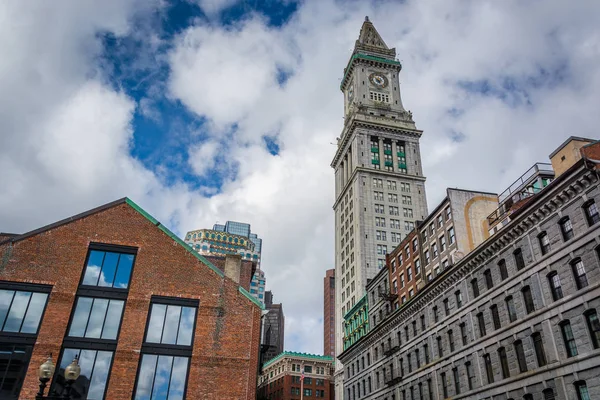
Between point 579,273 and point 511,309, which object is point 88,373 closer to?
point 511,309

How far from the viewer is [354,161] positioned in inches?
4508

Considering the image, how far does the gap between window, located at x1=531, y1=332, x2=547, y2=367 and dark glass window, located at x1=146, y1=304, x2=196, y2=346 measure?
22.9m

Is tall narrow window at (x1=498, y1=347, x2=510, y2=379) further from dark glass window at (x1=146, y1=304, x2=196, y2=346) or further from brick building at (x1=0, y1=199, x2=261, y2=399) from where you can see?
dark glass window at (x1=146, y1=304, x2=196, y2=346)

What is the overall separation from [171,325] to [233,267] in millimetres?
5999

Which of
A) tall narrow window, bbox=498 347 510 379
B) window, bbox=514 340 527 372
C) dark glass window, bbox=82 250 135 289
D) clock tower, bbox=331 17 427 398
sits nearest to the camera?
dark glass window, bbox=82 250 135 289

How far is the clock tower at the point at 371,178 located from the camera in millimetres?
98500

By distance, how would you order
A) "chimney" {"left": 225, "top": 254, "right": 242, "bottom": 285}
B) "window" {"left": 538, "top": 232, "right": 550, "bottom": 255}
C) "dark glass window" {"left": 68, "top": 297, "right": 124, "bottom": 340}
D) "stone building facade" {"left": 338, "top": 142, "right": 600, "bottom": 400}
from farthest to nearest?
"chimney" {"left": 225, "top": 254, "right": 242, "bottom": 285} < "window" {"left": 538, "top": 232, "right": 550, "bottom": 255} < "stone building facade" {"left": 338, "top": 142, "right": 600, "bottom": 400} < "dark glass window" {"left": 68, "top": 297, "right": 124, "bottom": 340}

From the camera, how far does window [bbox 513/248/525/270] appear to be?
35963mm

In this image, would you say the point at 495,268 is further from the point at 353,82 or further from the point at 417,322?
the point at 353,82

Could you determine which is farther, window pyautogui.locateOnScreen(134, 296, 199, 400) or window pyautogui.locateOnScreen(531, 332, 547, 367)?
window pyautogui.locateOnScreen(531, 332, 547, 367)

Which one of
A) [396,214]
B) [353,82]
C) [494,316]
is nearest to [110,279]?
[494,316]

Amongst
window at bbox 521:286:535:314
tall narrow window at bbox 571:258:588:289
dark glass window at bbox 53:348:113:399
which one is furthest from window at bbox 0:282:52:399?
tall narrow window at bbox 571:258:588:289

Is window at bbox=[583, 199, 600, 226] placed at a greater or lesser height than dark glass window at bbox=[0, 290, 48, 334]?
greater

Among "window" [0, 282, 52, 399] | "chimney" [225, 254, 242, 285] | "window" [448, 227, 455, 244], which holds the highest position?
"window" [448, 227, 455, 244]
